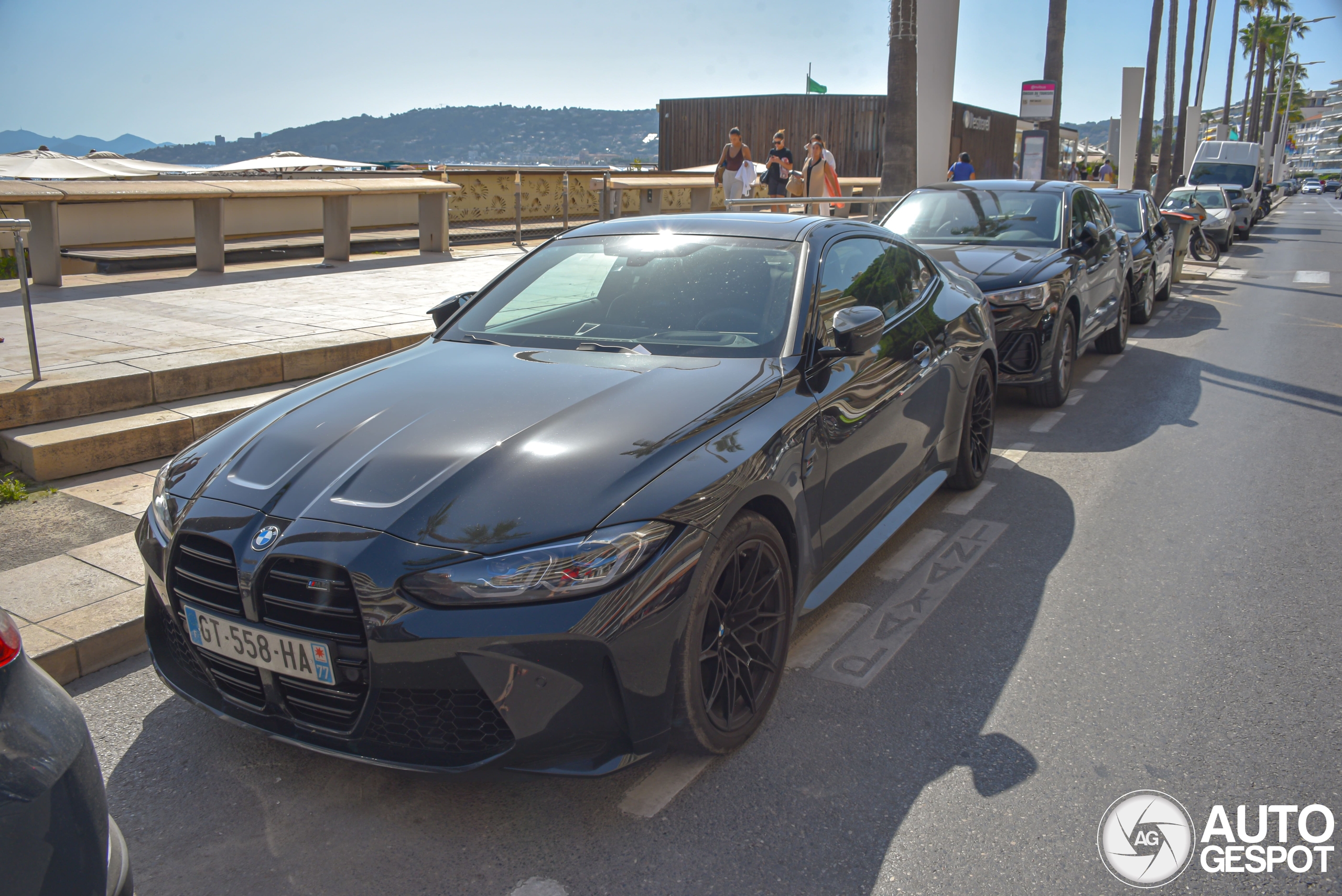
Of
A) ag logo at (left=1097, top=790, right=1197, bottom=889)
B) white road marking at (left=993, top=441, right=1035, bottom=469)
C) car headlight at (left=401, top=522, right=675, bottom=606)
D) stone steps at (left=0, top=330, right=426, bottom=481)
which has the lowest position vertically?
ag logo at (left=1097, top=790, right=1197, bottom=889)

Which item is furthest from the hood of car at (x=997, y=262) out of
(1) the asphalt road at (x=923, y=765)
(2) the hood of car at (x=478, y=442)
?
(2) the hood of car at (x=478, y=442)

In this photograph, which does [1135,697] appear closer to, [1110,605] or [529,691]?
[1110,605]


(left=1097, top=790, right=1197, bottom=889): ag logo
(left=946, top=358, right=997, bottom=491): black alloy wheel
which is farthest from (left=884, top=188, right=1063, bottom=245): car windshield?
(left=1097, top=790, right=1197, bottom=889): ag logo

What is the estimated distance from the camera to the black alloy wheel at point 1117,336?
1026 cm

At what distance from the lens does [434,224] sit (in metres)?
14.7

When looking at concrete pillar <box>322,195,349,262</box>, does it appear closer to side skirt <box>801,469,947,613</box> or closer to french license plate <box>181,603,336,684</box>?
side skirt <box>801,469,947,613</box>

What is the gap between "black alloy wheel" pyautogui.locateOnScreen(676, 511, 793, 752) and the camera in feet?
8.89

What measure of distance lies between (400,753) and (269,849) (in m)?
0.48

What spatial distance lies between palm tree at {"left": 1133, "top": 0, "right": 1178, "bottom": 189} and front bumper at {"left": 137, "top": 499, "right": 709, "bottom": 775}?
37.8m

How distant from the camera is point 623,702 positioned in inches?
99.3

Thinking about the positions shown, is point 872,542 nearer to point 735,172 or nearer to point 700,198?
point 735,172

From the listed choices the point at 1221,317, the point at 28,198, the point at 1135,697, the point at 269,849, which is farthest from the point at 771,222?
the point at 1221,317

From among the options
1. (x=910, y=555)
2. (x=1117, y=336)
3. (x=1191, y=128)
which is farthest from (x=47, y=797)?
(x=1191, y=128)

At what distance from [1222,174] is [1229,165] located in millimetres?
431
